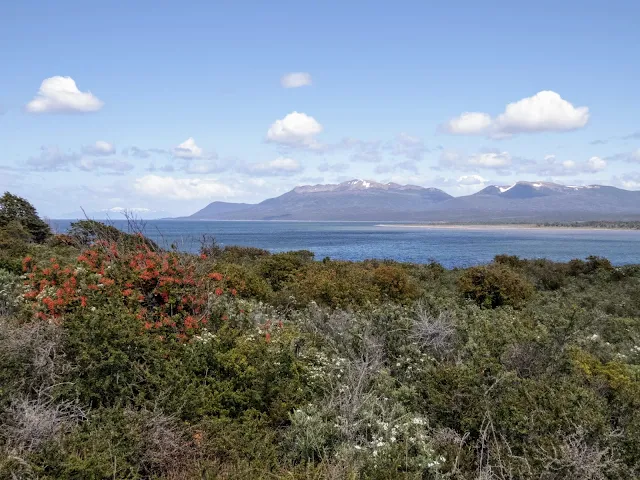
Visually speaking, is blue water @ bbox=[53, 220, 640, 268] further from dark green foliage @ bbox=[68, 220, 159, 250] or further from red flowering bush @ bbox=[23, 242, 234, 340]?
red flowering bush @ bbox=[23, 242, 234, 340]

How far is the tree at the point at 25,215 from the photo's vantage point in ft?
108

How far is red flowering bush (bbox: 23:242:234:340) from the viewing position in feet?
22.1

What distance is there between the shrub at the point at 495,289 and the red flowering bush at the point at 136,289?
893 cm

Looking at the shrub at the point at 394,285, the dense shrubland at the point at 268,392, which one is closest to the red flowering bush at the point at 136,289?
the dense shrubland at the point at 268,392

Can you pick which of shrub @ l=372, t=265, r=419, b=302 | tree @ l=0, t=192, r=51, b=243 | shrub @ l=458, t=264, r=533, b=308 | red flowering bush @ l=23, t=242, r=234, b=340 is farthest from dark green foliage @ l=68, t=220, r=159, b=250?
tree @ l=0, t=192, r=51, b=243

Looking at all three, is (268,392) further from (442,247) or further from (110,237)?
(442,247)

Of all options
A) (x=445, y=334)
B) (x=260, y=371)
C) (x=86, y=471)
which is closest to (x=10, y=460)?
(x=86, y=471)

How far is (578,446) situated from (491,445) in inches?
29.9

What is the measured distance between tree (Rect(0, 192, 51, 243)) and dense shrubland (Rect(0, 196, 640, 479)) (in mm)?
28379

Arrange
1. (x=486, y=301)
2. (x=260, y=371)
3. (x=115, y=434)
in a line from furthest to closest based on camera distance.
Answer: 1. (x=486, y=301)
2. (x=260, y=371)
3. (x=115, y=434)

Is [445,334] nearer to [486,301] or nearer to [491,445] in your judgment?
[491,445]

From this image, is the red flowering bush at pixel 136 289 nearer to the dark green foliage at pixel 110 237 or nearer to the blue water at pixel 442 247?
the dark green foliage at pixel 110 237

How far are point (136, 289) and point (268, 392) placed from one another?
273 cm

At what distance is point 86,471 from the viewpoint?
4.24 meters
